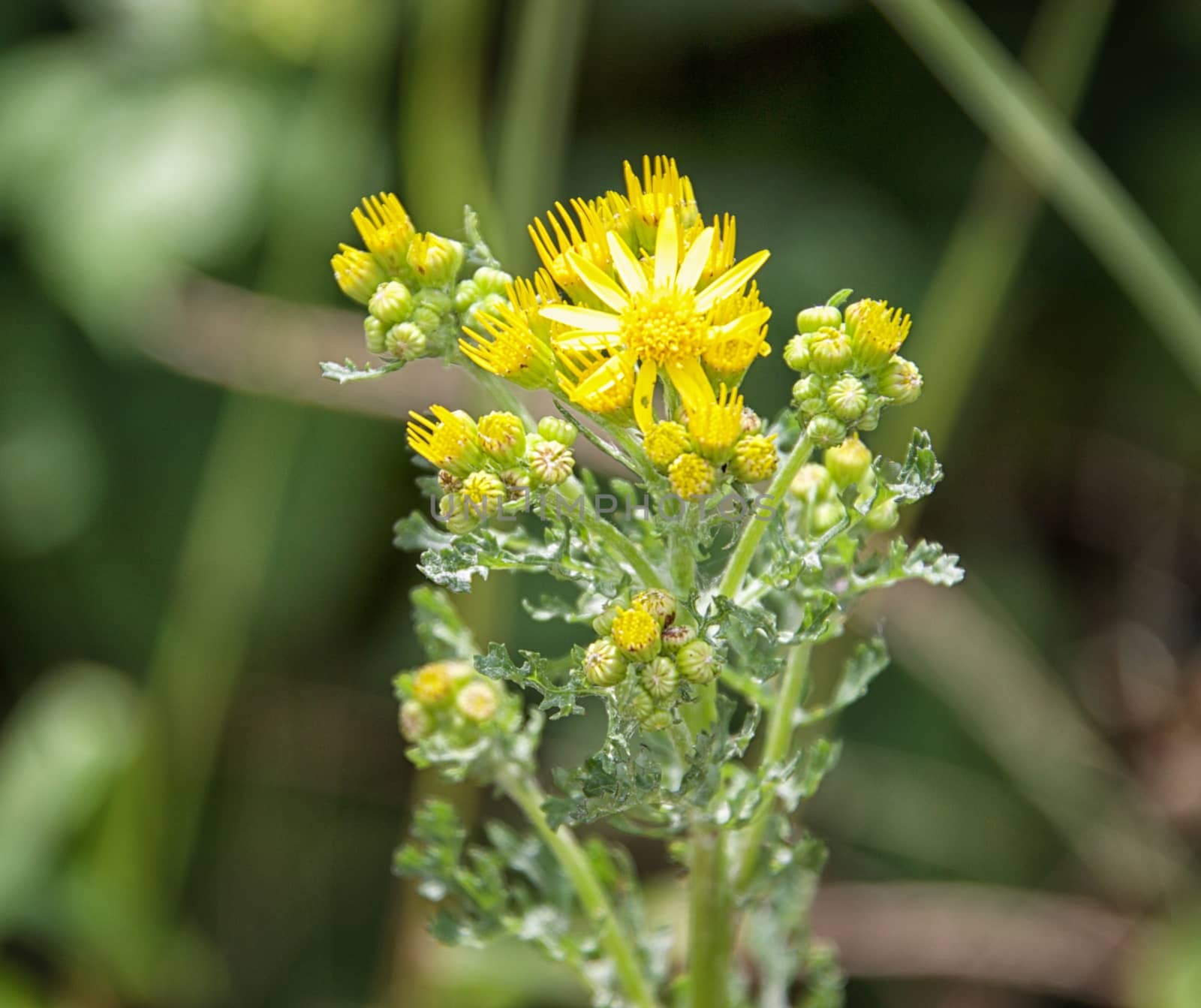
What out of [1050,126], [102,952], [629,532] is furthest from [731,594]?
Answer: [102,952]

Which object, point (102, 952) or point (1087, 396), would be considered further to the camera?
point (1087, 396)

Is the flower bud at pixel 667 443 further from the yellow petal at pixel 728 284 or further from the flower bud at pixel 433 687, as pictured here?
the flower bud at pixel 433 687

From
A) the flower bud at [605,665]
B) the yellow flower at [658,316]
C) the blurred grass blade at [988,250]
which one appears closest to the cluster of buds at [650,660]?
the flower bud at [605,665]

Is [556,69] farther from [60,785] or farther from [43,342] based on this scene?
[60,785]

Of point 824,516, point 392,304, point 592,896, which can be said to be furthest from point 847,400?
point 592,896

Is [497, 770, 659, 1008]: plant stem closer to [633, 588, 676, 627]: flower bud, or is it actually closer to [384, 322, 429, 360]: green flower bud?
[633, 588, 676, 627]: flower bud

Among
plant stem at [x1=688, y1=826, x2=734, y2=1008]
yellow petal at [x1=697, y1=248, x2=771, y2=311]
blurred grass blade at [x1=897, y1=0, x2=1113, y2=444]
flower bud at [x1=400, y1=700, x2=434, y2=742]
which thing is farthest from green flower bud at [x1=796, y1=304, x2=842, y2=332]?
blurred grass blade at [x1=897, y1=0, x2=1113, y2=444]
